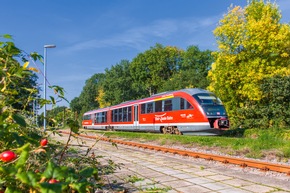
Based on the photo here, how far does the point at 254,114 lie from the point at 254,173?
15750 millimetres

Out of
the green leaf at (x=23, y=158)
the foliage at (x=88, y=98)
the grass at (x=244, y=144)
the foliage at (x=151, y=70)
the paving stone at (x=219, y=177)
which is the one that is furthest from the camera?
the foliage at (x=88, y=98)

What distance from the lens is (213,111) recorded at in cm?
1645

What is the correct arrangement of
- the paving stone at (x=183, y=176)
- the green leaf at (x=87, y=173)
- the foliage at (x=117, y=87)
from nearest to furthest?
the green leaf at (x=87, y=173)
the paving stone at (x=183, y=176)
the foliage at (x=117, y=87)

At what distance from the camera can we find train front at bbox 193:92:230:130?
53.0 ft

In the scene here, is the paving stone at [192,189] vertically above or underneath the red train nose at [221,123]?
underneath

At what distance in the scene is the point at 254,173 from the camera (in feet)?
21.5

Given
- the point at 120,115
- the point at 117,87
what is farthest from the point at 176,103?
the point at 117,87

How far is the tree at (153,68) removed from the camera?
64.9 meters

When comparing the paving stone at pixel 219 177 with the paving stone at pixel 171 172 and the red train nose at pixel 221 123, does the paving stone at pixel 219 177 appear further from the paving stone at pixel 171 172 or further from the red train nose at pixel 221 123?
the red train nose at pixel 221 123

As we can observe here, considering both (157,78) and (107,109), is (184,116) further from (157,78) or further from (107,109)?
Answer: (157,78)

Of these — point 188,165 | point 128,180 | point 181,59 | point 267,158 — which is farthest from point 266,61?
point 181,59

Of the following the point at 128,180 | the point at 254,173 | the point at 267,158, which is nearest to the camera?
the point at 128,180

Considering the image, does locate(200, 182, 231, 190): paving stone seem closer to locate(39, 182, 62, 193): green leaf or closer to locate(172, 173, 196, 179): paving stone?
locate(172, 173, 196, 179): paving stone

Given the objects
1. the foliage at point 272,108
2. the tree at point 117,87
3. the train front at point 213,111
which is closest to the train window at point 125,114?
the foliage at point 272,108
